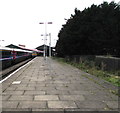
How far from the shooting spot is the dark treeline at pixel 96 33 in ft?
93.2

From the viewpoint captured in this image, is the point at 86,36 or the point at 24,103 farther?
the point at 86,36

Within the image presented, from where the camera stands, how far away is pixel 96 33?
28250 millimetres

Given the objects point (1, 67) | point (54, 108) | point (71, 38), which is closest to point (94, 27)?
point (71, 38)

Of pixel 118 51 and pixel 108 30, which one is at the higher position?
pixel 108 30

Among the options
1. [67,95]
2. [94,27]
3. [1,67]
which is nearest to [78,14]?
[94,27]

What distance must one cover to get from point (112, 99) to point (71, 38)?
23.2 metres

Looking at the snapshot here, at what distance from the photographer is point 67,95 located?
7414 millimetres

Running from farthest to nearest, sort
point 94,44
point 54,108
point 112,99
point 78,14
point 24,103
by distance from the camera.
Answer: point 78,14 < point 94,44 < point 112,99 < point 24,103 < point 54,108

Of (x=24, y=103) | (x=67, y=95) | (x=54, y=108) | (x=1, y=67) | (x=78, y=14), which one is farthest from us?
(x=78, y=14)

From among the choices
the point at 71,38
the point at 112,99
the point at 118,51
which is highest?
the point at 71,38

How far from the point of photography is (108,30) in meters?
29.1

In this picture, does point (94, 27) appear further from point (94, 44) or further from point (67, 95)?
point (67, 95)

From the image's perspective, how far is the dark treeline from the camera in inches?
1118

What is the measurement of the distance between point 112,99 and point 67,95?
168 centimetres
